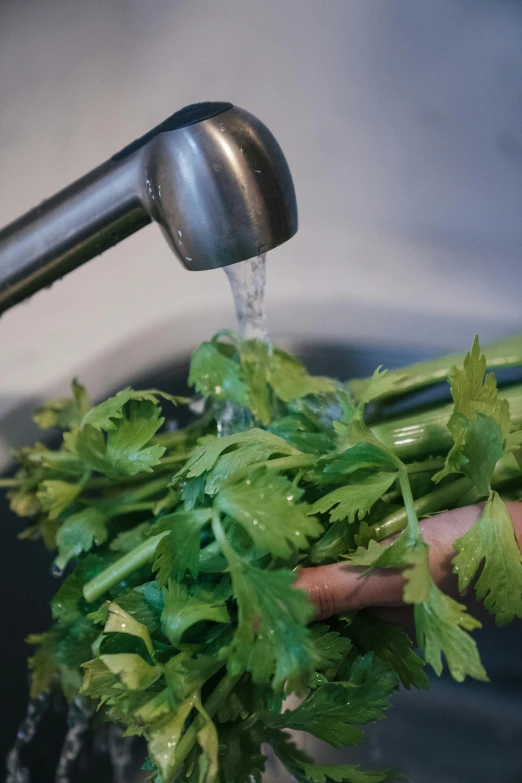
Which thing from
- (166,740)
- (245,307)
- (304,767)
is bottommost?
(304,767)

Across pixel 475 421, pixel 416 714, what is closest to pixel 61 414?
pixel 475 421

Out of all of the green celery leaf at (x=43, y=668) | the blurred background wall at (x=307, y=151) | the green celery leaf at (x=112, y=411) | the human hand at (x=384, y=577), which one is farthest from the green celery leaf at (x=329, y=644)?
the blurred background wall at (x=307, y=151)

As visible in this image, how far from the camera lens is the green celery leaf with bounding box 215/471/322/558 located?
42 centimetres

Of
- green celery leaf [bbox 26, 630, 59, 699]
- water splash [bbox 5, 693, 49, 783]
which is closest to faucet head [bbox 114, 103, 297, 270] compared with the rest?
green celery leaf [bbox 26, 630, 59, 699]

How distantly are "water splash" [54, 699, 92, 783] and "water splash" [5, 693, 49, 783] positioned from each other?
35 millimetres

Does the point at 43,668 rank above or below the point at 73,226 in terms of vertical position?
below

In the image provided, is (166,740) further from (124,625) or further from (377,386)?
(377,386)

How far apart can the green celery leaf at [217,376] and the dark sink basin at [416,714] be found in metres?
0.35

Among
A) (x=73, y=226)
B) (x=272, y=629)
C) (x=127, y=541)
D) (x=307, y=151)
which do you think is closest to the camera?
(x=272, y=629)

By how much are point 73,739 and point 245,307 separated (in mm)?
575

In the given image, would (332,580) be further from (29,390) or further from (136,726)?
(29,390)

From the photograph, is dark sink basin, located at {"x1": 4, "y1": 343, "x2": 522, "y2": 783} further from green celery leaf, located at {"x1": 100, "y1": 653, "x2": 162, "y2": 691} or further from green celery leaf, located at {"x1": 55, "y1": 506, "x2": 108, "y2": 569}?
green celery leaf, located at {"x1": 100, "y1": 653, "x2": 162, "y2": 691}

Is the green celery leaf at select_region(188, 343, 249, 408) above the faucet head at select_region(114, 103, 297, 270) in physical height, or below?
below

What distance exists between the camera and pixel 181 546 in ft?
1.49
